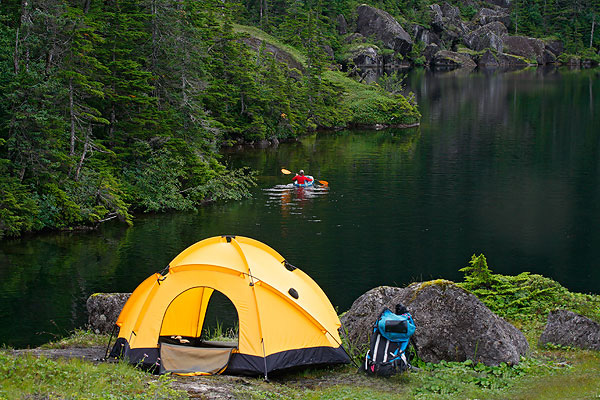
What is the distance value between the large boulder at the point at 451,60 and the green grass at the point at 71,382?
396 ft

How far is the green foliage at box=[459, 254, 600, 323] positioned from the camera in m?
15.2

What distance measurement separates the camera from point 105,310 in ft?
50.5

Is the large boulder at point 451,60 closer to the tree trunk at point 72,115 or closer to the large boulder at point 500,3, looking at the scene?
the large boulder at point 500,3

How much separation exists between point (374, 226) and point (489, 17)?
382 feet

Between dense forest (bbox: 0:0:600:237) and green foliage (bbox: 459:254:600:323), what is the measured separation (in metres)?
18.8

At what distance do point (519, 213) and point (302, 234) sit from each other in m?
10.3

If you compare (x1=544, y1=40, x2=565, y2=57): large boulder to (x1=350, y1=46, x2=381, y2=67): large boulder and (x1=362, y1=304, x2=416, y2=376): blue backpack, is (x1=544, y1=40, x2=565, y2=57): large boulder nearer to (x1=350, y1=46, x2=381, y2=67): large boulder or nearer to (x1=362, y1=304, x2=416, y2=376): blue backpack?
(x1=350, y1=46, x2=381, y2=67): large boulder

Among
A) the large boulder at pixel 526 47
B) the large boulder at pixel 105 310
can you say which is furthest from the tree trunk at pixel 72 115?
the large boulder at pixel 526 47

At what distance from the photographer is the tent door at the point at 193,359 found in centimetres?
1193

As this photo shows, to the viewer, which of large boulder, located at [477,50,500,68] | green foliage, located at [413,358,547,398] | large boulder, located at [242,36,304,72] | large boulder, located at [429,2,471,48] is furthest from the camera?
large boulder, located at [429,2,471,48]

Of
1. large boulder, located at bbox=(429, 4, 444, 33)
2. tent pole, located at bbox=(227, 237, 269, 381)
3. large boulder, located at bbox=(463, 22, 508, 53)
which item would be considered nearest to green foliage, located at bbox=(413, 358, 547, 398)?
tent pole, located at bbox=(227, 237, 269, 381)

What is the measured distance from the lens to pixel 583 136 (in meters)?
52.6

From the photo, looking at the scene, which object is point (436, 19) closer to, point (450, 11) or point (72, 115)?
point (450, 11)

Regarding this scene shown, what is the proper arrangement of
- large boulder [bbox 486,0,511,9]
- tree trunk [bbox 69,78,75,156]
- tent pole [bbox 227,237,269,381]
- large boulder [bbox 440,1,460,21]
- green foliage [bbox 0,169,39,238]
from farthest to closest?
large boulder [bbox 486,0,511,9]
large boulder [bbox 440,1,460,21]
tree trunk [bbox 69,78,75,156]
green foliage [bbox 0,169,39,238]
tent pole [bbox 227,237,269,381]
